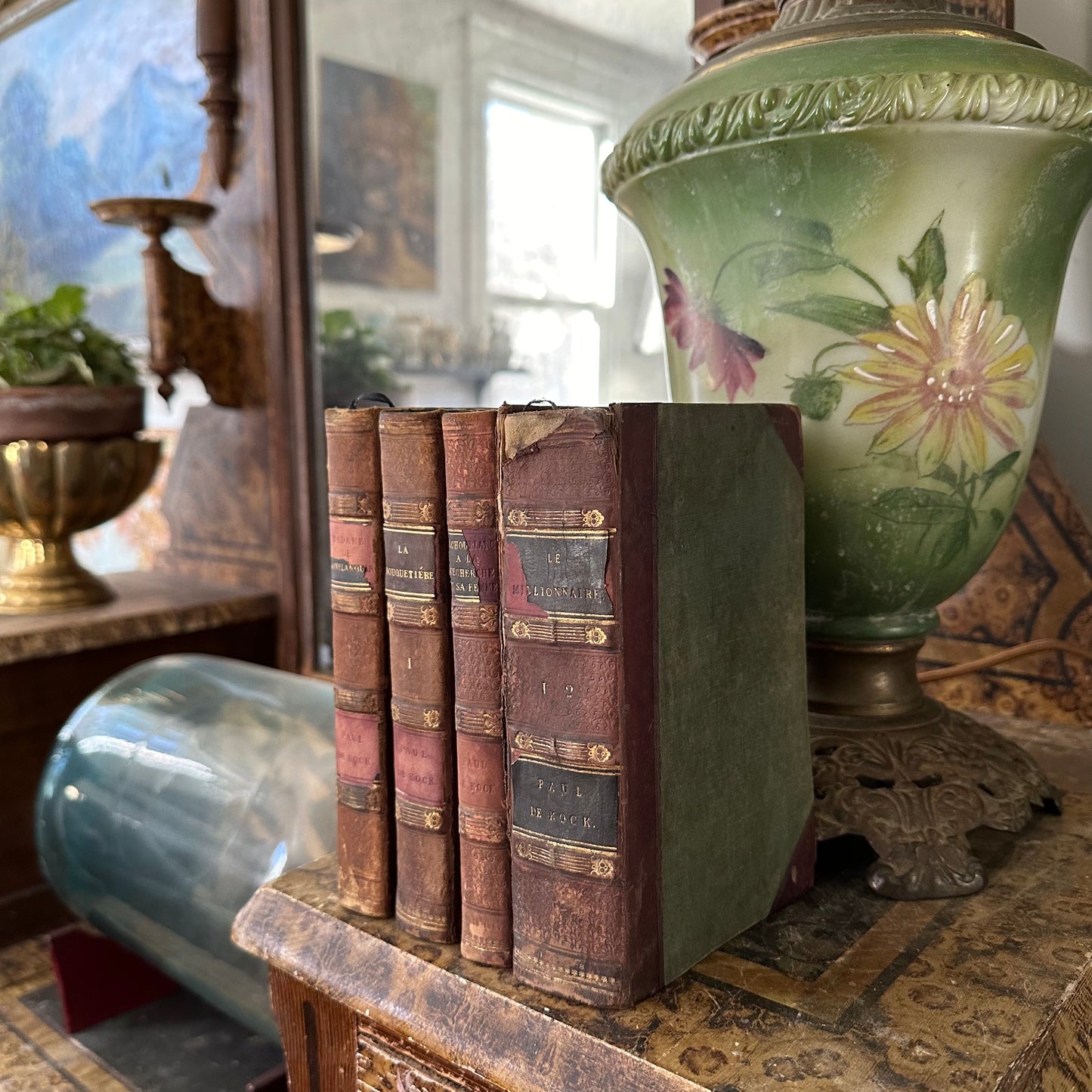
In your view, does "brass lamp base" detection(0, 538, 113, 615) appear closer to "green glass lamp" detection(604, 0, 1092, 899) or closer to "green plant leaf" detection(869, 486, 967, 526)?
"green glass lamp" detection(604, 0, 1092, 899)

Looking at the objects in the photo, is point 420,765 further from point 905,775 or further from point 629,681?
point 905,775

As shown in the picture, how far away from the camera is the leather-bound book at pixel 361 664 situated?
614 mm

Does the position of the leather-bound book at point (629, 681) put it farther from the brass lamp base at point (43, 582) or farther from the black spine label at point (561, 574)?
the brass lamp base at point (43, 582)

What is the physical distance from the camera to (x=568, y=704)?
517 millimetres

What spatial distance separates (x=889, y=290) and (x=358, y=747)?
44 cm

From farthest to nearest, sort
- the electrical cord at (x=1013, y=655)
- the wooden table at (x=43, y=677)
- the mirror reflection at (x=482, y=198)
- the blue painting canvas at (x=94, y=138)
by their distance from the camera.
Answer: the blue painting canvas at (x=94, y=138), the wooden table at (x=43, y=677), the mirror reflection at (x=482, y=198), the electrical cord at (x=1013, y=655)

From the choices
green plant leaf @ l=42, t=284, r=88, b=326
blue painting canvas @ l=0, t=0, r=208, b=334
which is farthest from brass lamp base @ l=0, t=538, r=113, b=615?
blue painting canvas @ l=0, t=0, r=208, b=334

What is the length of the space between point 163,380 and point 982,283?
1.65 m

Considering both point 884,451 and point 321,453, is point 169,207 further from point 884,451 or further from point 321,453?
point 884,451

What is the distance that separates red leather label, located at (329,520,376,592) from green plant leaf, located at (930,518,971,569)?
37 centimetres

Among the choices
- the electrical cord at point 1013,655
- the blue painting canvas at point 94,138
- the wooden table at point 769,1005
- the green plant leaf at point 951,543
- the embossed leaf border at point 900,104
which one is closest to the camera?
the wooden table at point 769,1005

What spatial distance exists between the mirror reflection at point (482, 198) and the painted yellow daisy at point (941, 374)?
Result: 2.42 ft

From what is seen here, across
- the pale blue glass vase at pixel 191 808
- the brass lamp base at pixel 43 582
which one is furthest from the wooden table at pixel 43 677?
the pale blue glass vase at pixel 191 808

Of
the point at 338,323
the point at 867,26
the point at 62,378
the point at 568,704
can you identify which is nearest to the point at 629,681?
the point at 568,704
